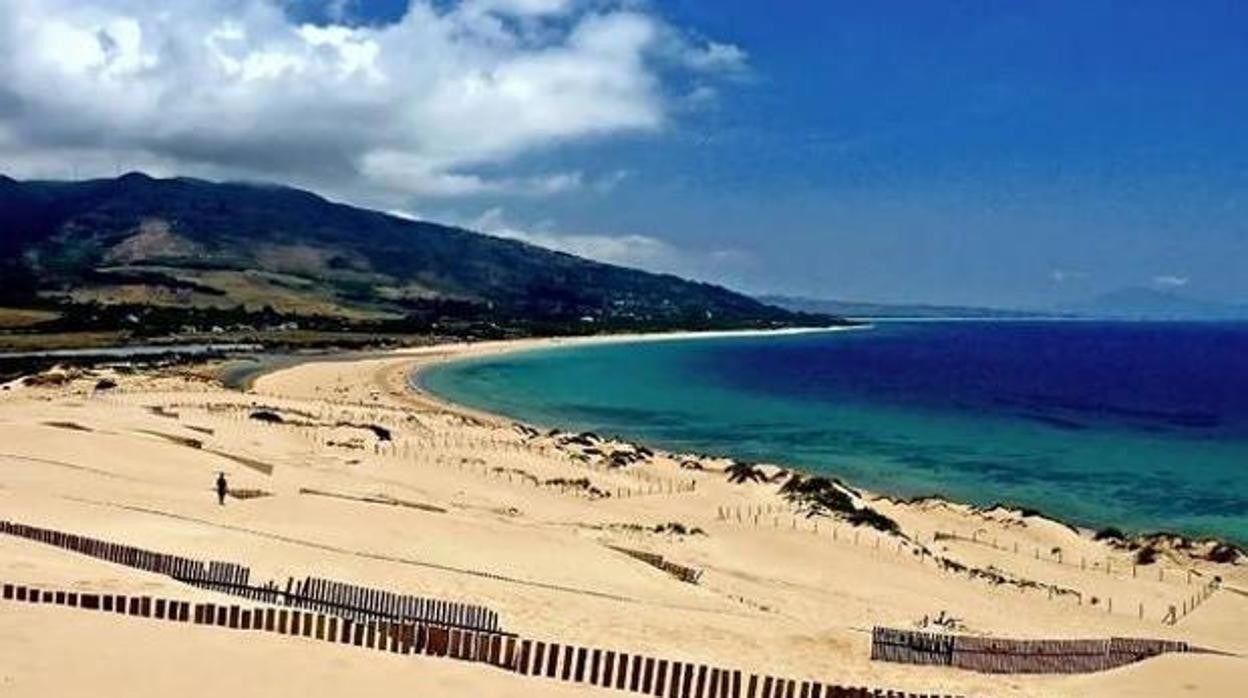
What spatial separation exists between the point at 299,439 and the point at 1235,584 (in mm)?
49793

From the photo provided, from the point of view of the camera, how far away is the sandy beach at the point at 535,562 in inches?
741

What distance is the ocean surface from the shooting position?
2805 inches

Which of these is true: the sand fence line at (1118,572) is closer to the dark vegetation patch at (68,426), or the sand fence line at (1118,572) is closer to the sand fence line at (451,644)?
the sand fence line at (451,644)

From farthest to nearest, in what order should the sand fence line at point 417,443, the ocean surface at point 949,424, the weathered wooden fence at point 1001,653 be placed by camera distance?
the ocean surface at point 949,424
the sand fence line at point 417,443
the weathered wooden fence at point 1001,653

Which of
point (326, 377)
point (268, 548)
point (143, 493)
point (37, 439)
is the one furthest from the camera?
point (326, 377)

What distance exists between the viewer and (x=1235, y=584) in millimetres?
47844

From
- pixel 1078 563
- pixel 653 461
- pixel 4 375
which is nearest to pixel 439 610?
pixel 1078 563

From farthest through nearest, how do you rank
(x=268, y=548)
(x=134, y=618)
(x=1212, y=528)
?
(x=1212, y=528) < (x=268, y=548) < (x=134, y=618)

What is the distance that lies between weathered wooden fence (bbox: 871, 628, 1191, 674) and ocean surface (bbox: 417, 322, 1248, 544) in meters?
34.5

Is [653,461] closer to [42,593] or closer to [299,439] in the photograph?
[299,439]

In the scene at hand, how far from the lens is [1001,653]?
92.5ft

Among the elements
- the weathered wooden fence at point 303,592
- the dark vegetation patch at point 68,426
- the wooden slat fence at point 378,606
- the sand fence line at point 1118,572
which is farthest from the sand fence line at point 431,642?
the dark vegetation patch at point 68,426

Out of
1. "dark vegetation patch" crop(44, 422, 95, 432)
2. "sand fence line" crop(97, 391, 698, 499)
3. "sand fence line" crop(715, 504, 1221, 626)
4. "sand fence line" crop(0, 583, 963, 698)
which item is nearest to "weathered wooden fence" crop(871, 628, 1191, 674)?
"sand fence line" crop(0, 583, 963, 698)

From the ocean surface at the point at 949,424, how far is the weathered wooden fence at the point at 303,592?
1828 inches
